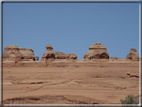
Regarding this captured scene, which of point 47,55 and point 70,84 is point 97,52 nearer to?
point 70,84

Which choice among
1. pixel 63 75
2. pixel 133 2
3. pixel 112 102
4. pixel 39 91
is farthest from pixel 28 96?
pixel 133 2

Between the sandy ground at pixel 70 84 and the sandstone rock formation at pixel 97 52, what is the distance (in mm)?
1431

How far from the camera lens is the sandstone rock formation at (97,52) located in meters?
52.9

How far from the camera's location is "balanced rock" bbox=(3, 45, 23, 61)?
53.3m

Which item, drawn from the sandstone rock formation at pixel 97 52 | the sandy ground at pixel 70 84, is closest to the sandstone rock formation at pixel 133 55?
the sandy ground at pixel 70 84

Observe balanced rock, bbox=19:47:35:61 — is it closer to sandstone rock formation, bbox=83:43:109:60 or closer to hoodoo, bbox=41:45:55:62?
hoodoo, bbox=41:45:55:62

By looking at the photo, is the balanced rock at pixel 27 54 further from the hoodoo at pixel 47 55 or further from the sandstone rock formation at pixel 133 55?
the sandstone rock formation at pixel 133 55

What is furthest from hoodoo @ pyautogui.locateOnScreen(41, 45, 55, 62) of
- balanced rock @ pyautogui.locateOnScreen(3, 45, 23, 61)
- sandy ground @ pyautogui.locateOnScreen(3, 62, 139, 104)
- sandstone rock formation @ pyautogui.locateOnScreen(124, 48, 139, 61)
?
sandstone rock formation @ pyautogui.locateOnScreen(124, 48, 139, 61)

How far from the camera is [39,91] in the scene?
47781mm

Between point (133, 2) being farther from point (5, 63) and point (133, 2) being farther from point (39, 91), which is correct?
point (5, 63)

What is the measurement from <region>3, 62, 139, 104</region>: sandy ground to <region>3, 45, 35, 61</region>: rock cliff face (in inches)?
75.5

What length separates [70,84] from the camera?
49.4m

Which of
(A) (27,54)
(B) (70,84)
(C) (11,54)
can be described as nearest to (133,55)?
(B) (70,84)

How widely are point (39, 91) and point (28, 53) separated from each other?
9321 millimetres
